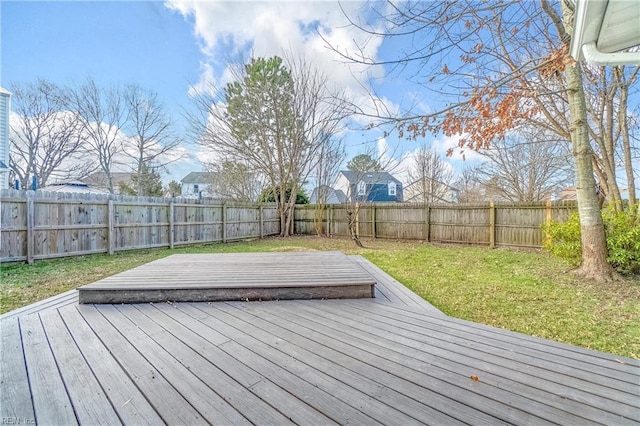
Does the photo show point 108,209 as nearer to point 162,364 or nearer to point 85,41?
point 85,41

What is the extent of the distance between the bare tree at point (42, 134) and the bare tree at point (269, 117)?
23.8 feet

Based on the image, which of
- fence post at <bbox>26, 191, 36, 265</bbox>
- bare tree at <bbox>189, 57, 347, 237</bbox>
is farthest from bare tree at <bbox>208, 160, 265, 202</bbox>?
fence post at <bbox>26, 191, 36, 265</bbox>

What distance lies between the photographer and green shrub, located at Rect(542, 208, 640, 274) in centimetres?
431

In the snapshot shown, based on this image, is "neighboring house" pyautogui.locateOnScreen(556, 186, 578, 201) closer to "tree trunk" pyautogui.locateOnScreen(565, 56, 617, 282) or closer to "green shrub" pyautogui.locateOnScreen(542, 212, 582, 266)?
"green shrub" pyautogui.locateOnScreen(542, 212, 582, 266)

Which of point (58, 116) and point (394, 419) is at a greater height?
point (58, 116)

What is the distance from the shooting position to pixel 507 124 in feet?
11.2

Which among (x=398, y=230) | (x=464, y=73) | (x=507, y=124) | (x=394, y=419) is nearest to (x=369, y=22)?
(x=464, y=73)

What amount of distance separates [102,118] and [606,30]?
18.4 m

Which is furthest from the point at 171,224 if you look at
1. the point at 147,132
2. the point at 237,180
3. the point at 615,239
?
the point at 147,132

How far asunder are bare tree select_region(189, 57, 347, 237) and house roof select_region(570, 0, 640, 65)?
983 cm

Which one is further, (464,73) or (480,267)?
(480,267)

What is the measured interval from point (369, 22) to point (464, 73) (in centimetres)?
146

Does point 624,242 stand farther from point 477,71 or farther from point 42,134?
point 42,134

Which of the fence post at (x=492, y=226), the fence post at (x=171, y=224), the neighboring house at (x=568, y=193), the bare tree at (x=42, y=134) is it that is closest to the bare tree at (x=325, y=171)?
the fence post at (x=171, y=224)
